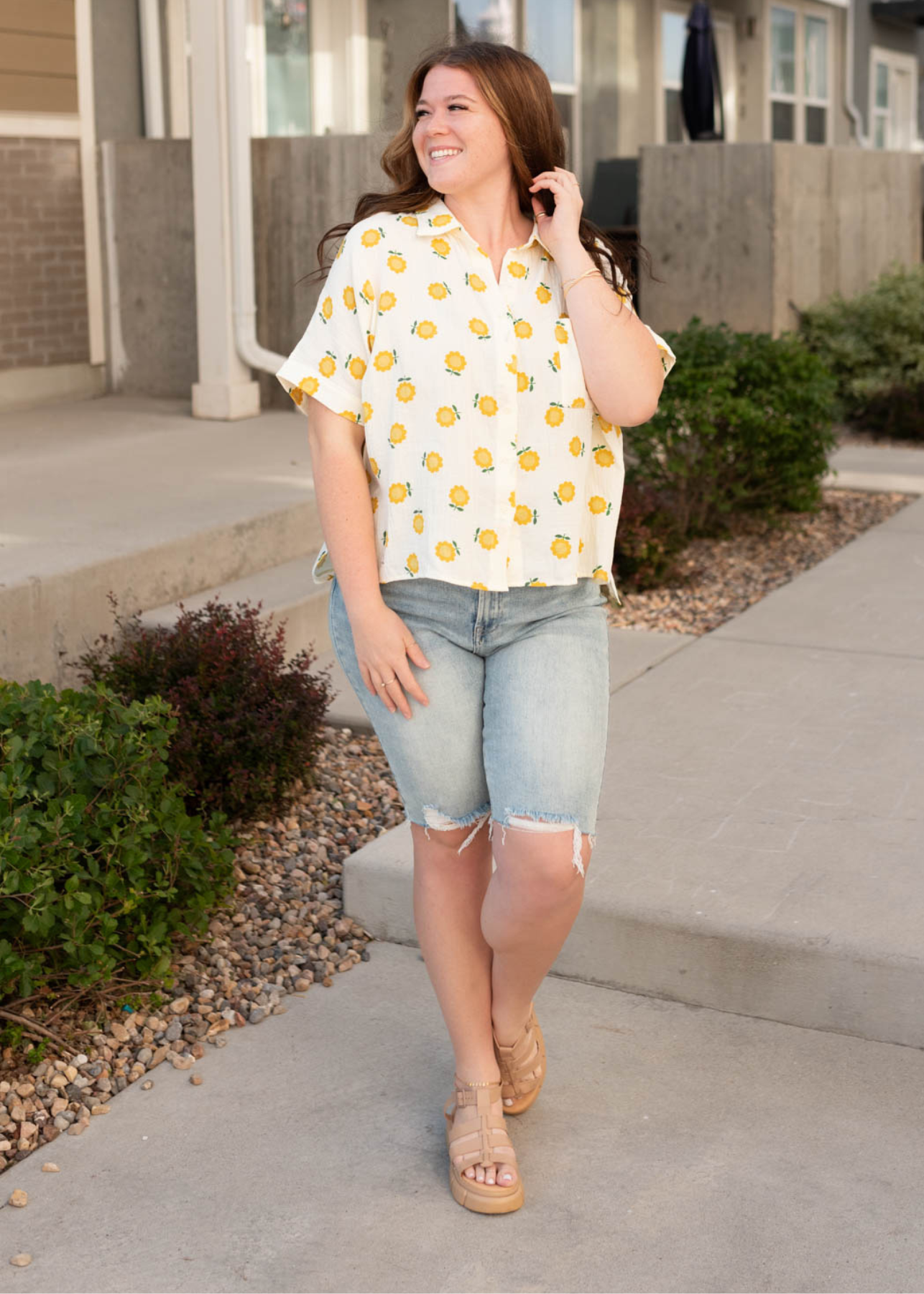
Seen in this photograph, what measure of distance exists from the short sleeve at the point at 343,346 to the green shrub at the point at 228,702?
1.50m

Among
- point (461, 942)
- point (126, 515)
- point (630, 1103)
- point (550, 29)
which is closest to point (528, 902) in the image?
point (461, 942)

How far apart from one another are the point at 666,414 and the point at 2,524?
2.91m

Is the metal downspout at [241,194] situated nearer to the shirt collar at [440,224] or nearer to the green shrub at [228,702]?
the green shrub at [228,702]

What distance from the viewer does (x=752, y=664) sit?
16.3 feet

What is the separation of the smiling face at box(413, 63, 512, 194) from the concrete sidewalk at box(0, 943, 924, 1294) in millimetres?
1577

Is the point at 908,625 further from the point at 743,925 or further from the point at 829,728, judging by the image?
the point at 743,925

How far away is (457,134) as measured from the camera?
2.23 metres

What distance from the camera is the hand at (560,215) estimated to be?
2246 millimetres

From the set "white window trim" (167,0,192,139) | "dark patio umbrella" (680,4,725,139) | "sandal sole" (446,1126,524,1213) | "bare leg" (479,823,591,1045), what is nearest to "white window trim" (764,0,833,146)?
"dark patio umbrella" (680,4,725,139)

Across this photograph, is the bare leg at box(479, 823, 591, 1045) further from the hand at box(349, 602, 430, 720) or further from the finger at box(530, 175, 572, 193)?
the finger at box(530, 175, 572, 193)

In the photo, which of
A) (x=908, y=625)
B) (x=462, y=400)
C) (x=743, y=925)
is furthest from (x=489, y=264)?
(x=908, y=625)

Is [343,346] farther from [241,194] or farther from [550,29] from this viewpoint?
[550,29]

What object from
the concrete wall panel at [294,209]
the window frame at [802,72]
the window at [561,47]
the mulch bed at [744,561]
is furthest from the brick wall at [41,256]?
the window frame at [802,72]

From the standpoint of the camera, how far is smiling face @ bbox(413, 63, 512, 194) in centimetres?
223
